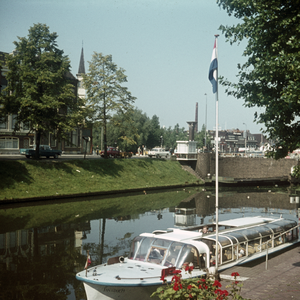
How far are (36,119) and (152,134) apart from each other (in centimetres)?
6463

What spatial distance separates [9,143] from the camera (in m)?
64.8

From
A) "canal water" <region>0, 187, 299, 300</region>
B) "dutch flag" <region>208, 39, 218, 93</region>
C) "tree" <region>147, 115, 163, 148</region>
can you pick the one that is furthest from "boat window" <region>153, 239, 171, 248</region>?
"tree" <region>147, 115, 163, 148</region>

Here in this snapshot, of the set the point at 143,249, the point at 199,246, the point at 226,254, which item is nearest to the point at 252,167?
the point at 226,254

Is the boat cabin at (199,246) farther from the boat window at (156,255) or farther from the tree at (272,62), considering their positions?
the tree at (272,62)

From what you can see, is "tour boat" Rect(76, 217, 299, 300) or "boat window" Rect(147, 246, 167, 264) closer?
"tour boat" Rect(76, 217, 299, 300)

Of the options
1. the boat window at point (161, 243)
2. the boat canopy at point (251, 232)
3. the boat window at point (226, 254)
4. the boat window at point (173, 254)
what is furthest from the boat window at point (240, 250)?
the boat window at point (161, 243)

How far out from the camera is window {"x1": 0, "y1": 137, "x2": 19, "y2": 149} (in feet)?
211

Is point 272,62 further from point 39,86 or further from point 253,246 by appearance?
point 39,86

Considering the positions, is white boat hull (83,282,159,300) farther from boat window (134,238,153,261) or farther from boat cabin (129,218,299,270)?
boat window (134,238,153,261)

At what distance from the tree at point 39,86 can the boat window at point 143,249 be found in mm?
30325

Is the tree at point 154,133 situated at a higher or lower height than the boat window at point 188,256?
higher

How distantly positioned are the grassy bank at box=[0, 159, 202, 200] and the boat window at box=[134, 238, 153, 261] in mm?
23728

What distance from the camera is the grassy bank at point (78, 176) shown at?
37938 millimetres

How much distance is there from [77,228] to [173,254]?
13.6 metres
